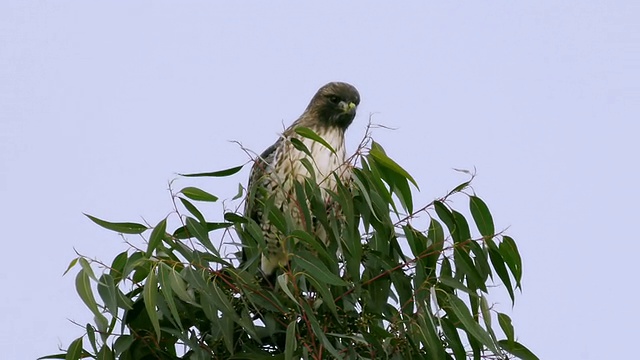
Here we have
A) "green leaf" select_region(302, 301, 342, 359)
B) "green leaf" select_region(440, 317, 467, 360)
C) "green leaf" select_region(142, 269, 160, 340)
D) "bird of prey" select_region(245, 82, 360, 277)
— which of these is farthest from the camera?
"bird of prey" select_region(245, 82, 360, 277)

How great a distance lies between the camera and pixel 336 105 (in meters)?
5.79

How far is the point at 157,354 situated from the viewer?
4258mm

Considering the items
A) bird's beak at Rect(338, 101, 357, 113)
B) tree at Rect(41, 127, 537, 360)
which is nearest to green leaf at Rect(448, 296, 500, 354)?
tree at Rect(41, 127, 537, 360)

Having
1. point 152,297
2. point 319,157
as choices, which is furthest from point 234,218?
point 319,157

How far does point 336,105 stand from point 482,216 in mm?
1530

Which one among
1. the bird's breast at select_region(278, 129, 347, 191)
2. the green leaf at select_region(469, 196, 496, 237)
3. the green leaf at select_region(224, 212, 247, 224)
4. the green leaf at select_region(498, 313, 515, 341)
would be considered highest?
the bird's breast at select_region(278, 129, 347, 191)

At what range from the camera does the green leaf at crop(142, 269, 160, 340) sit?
12.8ft

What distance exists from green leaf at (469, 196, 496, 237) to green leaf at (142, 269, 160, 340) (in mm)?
1152

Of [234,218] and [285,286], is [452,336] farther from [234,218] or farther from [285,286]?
[234,218]

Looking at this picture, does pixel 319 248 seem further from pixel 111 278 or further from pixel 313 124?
pixel 313 124

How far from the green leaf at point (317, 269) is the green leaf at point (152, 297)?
19.5 inches

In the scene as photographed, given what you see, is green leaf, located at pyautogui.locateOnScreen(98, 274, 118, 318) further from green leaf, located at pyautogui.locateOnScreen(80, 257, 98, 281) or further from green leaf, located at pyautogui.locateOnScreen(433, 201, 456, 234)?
green leaf, located at pyautogui.locateOnScreen(433, 201, 456, 234)

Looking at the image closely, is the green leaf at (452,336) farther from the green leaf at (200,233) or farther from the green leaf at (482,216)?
the green leaf at (200,233)

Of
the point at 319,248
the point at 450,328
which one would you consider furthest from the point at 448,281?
the point at 319,248
